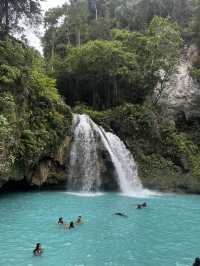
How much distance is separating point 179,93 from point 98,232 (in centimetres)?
2462

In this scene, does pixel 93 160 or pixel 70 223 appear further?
pixel 93 160

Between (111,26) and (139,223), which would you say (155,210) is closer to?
(139,223)

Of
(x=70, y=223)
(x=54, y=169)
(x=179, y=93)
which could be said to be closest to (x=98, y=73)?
(x=179, y=93)

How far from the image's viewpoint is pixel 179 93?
1462 inches

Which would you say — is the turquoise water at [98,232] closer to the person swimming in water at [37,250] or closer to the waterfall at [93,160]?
the person swimming in water at [37,250]

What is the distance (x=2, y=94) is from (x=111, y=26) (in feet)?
105

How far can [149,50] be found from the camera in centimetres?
3378

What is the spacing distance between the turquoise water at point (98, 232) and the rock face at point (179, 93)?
15006mm

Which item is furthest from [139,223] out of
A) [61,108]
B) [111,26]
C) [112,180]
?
[111,26]

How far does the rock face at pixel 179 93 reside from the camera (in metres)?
35.8

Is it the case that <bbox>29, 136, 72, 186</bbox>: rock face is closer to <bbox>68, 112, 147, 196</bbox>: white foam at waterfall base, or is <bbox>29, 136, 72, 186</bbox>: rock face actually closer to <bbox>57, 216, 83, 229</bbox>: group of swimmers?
<bbox>68, 112, 147, 196</bbox>: white foam at waterfall base

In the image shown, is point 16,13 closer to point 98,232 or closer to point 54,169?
point 54,169

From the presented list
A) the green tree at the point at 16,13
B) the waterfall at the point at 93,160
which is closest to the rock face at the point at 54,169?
the waterfall at the point at 93,160

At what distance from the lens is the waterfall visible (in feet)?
85.1
